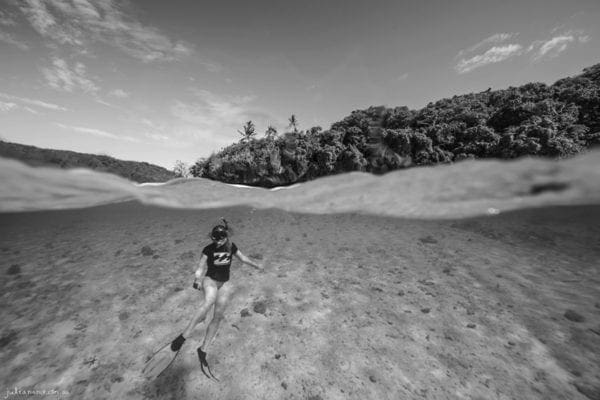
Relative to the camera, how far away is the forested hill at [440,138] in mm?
13953

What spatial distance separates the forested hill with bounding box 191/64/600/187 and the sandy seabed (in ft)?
20.2

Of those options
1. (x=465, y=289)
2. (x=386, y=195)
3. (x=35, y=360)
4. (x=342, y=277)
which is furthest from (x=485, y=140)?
(x=35, y=360)

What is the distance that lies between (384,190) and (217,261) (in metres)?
12.0

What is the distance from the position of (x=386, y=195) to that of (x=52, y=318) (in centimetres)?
1576

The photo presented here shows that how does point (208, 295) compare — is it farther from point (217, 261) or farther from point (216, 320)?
point (217, 261)

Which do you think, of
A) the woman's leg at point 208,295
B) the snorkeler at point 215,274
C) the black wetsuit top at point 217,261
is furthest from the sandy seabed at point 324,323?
the black wetsuit top at point 217,261

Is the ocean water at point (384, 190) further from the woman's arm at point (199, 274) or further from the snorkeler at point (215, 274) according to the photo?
the woman's arm at point (199, 274)

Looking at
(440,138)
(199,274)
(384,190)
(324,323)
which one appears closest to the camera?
(199,274)

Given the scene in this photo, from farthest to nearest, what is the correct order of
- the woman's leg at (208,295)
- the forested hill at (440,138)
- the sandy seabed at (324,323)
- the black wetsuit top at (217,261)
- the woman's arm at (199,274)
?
the forested hill at (440,138), the black wetsuit top at (217,261), the woman's leg at (208,295), the woman's arm at (199,274), the sandy seabed at (324,323)

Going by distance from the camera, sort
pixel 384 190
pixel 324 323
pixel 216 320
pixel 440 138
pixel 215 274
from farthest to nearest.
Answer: pixel 440 138 → pixel 384 190 → pixel 324 323 → pixel 215 274 → pixel 216 320

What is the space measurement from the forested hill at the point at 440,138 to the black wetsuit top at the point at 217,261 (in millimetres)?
13754

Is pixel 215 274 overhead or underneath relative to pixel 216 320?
overhead

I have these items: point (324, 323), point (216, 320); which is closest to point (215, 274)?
point (216, 320)

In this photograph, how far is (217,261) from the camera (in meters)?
5.43
